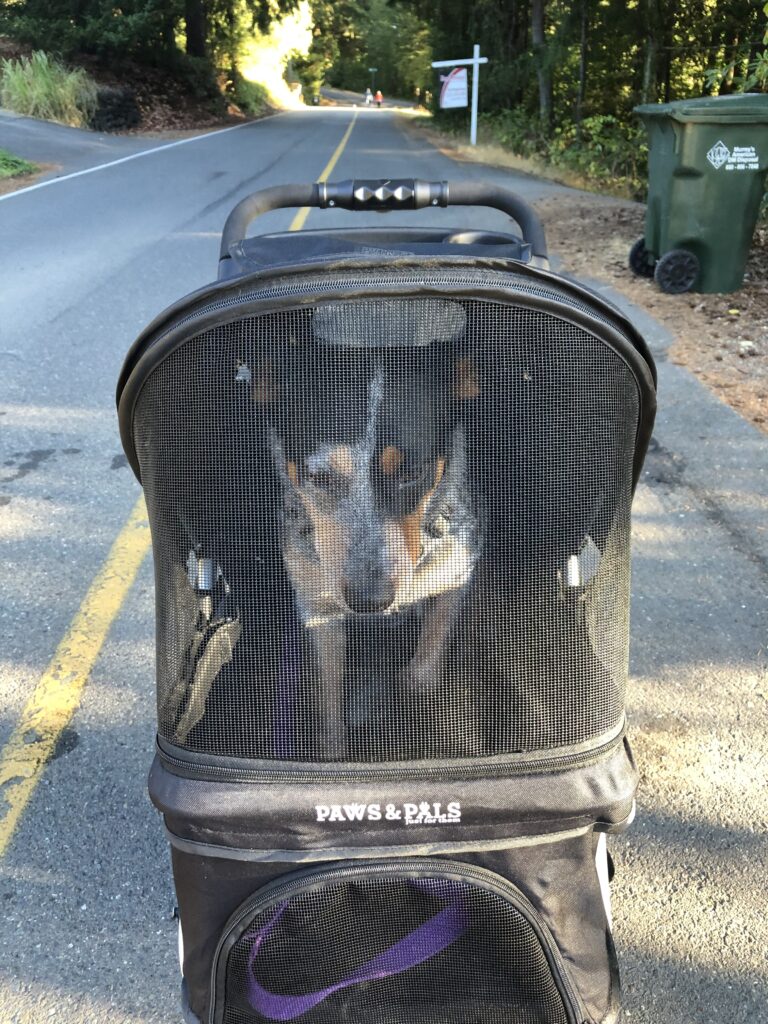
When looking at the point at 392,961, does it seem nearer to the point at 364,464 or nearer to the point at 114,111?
the point at 364,464

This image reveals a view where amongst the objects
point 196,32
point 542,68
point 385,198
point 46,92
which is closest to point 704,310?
point 385,198

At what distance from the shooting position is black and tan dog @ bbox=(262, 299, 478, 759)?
1312 mm

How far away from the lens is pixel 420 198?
2.12m

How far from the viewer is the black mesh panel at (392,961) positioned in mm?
1442

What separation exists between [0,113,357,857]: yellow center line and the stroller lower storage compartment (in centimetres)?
106

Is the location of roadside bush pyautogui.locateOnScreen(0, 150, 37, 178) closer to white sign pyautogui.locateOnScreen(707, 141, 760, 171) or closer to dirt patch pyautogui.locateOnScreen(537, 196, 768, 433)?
dirt patch pyautogui.locateOnScreen(537, 196, 768, 433)

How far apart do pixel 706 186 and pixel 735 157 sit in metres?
0.30

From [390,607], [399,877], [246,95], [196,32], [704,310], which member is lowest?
[704,310]

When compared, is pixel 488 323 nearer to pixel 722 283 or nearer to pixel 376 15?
pixel 722 283

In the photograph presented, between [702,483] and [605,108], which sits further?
[605,108]

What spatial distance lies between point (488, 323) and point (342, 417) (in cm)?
27

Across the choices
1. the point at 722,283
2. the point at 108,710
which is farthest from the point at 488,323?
the point at 722,283

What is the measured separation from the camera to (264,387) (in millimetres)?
1315

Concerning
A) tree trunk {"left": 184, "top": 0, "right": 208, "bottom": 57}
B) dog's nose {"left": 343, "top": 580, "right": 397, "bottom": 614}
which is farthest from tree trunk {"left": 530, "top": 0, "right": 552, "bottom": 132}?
dog's nose {"left": 343, "top": 580, "right": 397, "bottom": 614}
